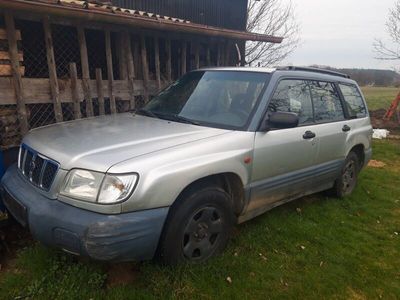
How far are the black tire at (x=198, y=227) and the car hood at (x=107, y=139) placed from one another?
0.50 m

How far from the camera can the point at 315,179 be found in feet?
14.1

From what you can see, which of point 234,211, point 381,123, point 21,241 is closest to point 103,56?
point 21,241

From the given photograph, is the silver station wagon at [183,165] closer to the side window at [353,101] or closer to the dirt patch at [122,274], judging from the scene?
the side window at [353,101]

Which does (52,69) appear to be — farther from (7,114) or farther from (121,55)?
(121,55)

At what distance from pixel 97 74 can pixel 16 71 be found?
4.29ft

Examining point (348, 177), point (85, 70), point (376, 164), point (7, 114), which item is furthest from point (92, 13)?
point (376, 164)

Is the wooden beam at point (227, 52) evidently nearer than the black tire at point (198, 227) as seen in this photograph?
No

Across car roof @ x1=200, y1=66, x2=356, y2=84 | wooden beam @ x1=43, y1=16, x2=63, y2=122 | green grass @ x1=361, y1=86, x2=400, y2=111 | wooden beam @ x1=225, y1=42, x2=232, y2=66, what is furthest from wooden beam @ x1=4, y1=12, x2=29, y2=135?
green grass @ x1=361, y1=86, x2=400, y2=111

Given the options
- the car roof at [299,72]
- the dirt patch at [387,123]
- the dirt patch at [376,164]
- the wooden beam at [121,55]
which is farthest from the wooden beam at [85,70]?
the dirt patch at [387,123]

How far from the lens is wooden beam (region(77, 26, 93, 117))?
5.51 m

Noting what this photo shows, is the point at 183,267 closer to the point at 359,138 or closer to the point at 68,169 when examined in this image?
the point at 68,169

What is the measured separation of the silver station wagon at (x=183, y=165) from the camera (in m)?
2.41

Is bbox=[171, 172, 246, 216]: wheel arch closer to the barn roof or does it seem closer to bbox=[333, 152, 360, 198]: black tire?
bbox=[333, 152, 360, 198]: black tire

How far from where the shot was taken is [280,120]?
3.28m
